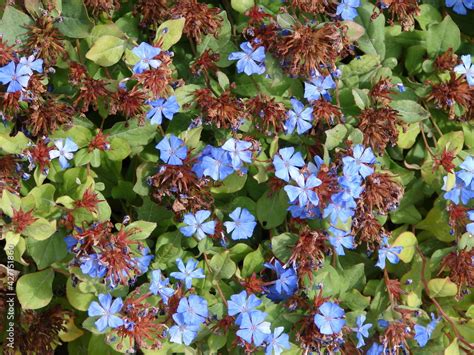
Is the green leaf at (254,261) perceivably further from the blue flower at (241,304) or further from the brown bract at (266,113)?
the brown bract at (266,113)

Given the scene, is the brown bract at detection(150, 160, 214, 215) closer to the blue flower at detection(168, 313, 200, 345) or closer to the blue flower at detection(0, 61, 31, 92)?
the blue flower at detection(168, 313, 200, 345)

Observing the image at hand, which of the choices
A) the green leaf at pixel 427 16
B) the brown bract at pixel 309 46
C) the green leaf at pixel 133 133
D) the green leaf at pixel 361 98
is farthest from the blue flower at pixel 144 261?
the green leaf at pixel 427 16

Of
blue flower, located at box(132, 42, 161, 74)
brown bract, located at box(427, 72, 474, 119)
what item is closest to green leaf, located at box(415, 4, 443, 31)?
brown bract, located at box(427, 72, 474, 119)

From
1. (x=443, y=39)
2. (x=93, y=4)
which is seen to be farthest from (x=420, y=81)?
(x=93, y=4)

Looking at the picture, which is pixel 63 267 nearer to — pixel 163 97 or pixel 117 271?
pixel 117 271

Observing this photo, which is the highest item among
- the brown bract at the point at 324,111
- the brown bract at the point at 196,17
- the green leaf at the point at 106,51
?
the brown bract at the point at 196,17

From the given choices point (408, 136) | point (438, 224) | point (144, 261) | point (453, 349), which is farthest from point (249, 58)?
point (453, 349)

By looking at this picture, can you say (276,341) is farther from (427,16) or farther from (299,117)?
(427,16)
